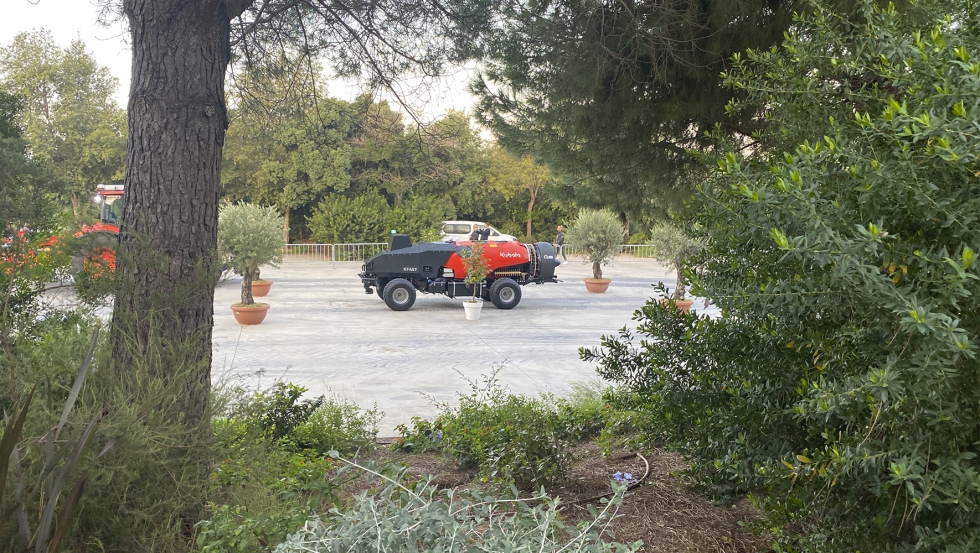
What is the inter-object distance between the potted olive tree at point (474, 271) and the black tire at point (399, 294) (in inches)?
46.9

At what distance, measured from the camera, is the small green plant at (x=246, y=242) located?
11.6m

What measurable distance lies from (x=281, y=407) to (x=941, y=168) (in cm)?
409

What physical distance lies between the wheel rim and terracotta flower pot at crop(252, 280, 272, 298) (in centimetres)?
334

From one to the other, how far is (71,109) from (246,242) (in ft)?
53.0

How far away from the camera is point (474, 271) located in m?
12.3

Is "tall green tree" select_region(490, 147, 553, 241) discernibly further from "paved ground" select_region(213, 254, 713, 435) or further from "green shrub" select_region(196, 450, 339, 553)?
"green shrub" select_region(196, 450, 339, 553)

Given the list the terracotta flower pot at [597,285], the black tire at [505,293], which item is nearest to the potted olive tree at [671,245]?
Result: the terracotta flower pot at [597,285]

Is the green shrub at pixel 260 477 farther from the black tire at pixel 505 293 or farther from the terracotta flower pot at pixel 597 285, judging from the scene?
the terracotta flower pot at pixel 597 285

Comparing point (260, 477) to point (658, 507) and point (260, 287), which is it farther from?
point (260, 287)

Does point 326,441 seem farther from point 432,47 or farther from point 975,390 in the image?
point 975,390

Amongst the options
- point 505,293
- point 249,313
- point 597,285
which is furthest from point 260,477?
point 597,285

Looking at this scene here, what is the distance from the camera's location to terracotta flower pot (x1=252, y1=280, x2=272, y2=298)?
47.1 feet

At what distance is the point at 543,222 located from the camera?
34.6 metres

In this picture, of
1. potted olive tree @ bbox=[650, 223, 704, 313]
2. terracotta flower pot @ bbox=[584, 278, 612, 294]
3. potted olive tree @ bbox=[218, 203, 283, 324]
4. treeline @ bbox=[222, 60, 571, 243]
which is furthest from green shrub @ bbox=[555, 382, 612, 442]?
treeline @ bbox=[222, 60, 571, 243]
